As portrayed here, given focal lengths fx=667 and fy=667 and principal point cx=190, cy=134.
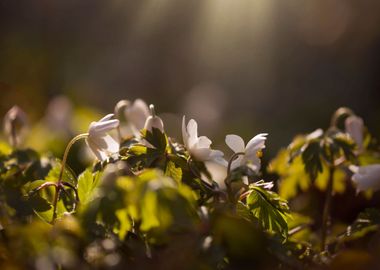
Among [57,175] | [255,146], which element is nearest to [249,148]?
[255,146]

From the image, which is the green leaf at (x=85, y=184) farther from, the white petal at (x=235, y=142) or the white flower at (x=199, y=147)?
the white petal at (x=235, y=142)

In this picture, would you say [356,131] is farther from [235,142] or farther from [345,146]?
[235,142]

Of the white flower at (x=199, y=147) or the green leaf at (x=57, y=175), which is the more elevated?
the white flower at (x=199, y=147)

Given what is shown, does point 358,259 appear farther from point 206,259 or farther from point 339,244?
point 339,244

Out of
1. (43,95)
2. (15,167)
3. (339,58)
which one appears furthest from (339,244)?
(339,58)

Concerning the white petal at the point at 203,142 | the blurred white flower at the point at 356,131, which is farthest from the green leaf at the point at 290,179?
the white petal at the point at 203,142

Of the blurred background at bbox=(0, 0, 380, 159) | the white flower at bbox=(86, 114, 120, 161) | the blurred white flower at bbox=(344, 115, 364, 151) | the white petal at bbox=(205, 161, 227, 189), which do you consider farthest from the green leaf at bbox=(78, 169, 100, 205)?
the blurred background at bbox=(0, 0, 380, 159)
